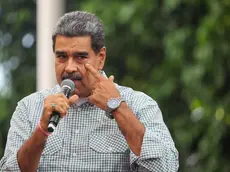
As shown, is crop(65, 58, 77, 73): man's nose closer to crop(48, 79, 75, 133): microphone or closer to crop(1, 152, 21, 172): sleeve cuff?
crop(48, 79, 75, 133): microphone

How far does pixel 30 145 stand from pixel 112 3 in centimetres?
590

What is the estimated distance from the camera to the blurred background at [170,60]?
876cm

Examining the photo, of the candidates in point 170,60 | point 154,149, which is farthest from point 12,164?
point 170,60

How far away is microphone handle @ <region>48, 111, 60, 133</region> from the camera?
4.03m

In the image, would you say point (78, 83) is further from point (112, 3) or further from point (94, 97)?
point (112, 3)

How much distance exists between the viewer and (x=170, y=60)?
9.55m

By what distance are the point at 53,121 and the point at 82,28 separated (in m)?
0.62

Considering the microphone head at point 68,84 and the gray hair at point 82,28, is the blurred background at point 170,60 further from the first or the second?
the microphone head at point 68,84

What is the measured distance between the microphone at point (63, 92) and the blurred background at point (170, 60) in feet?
12.5

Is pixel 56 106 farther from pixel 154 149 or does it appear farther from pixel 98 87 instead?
pixel 154 149

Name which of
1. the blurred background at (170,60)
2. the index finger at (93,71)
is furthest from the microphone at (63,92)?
the blurred background at (170,60)

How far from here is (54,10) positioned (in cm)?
786

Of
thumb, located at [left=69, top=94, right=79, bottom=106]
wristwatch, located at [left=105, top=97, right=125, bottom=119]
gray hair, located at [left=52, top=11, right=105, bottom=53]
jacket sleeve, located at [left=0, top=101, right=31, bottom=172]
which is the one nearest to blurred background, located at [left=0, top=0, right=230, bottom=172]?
gray hair, located at [left=52, top=11, right=105, bottom=53]

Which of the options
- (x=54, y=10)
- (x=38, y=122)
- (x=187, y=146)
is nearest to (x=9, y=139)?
(x=38, y=122)
